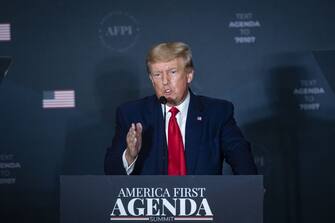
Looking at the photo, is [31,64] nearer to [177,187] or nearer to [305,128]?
[305,128]

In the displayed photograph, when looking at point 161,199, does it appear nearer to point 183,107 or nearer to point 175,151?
point 175,151

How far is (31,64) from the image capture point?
165 inches

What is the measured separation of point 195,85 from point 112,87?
521 millimetres

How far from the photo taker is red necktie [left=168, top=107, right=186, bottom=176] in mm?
2891

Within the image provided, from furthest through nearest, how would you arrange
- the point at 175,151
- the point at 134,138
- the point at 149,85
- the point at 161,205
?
the point at 149,85 < the point at 175,151 < the point at 134,138 < the point at 161,205

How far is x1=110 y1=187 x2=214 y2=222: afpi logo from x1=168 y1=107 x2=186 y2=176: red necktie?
0.85 meters

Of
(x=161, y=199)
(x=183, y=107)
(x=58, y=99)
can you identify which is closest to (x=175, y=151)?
(x=183, y=107)

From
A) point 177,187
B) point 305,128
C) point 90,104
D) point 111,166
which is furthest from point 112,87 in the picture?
point 177,187

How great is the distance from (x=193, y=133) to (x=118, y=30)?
1.47m

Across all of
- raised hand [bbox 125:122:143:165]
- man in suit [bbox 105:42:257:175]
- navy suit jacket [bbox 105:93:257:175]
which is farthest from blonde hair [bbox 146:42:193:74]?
raised hand [bbox 125:122:143:165]

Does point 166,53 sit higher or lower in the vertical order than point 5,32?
lower

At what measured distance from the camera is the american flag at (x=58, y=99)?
4160 mm

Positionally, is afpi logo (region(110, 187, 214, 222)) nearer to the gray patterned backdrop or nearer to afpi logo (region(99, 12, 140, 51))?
the gray patterned backdrop

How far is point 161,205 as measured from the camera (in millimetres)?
2002
